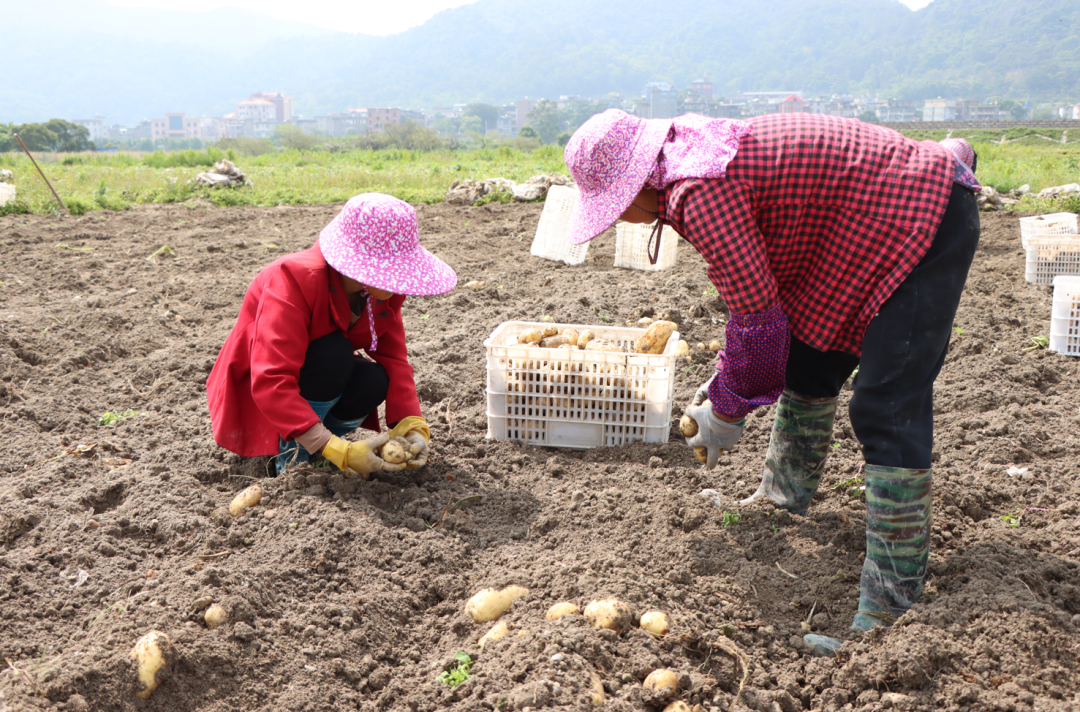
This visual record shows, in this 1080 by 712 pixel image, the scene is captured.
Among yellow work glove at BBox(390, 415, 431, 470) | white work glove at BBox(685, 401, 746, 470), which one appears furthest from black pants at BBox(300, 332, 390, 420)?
white work glove at BBox(685, 401, 746, 470)

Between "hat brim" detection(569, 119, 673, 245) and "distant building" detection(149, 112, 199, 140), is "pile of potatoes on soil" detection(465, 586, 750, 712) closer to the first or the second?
"hat brim" detection(569, 119, 673, 245)

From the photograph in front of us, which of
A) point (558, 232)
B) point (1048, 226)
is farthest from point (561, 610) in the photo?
point (1048, 226)

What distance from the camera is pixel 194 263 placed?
6898 millimetres

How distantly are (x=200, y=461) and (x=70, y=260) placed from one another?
15.9 ft

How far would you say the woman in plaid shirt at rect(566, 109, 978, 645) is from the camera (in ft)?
6.00

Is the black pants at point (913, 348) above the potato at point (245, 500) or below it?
above

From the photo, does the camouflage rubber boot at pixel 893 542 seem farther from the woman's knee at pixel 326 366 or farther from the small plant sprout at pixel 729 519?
the woman's knee at pixel 326 366

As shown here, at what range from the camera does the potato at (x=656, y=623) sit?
2002mm

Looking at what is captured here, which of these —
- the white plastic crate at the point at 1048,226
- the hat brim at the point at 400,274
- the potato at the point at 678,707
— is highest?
the hat brim at the point at 400,274

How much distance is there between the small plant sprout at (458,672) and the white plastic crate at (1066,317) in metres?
4.25

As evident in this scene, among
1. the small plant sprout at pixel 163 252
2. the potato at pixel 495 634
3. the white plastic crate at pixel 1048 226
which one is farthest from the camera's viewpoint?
the small plant sprout at pixel 163 252

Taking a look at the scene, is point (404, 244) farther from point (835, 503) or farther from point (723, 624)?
point (835, 503)

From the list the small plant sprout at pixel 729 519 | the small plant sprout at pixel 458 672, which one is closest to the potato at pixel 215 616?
the small plant sprout at pixel 458 672

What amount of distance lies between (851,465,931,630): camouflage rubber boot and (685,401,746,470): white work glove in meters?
0.44
